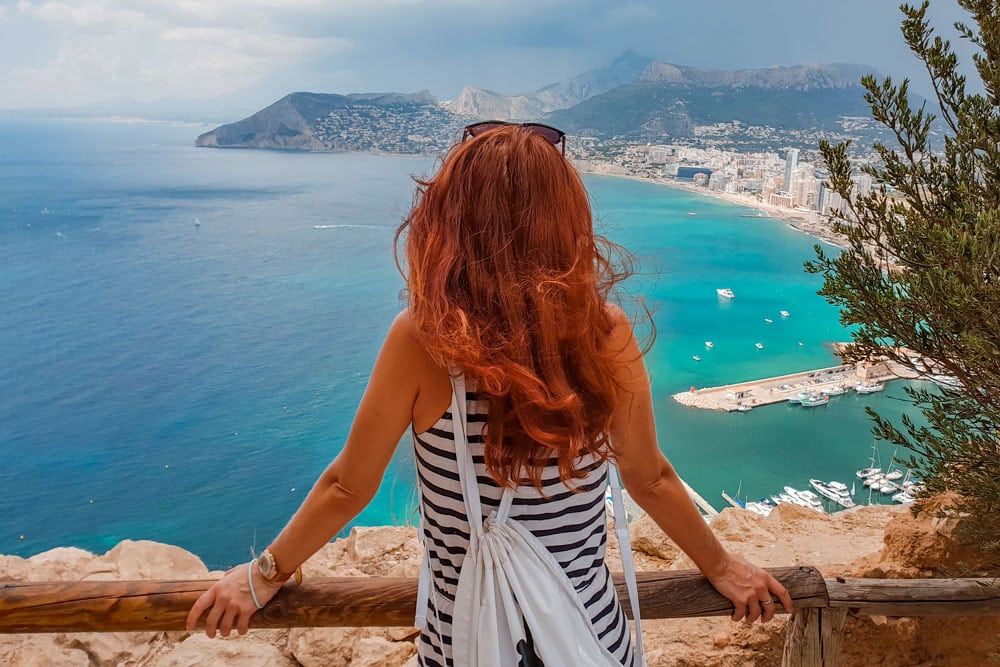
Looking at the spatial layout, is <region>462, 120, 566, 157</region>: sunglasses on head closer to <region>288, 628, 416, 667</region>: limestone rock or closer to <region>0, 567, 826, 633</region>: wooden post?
<region>0, 567, 826, 633</region>: wooden post

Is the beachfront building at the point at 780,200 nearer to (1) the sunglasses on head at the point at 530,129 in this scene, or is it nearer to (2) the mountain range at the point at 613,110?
(2) the mountain range at the point at 613,110

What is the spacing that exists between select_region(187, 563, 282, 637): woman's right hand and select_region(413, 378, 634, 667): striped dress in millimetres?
224

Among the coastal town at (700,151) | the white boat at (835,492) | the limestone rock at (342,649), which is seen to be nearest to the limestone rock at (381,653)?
the limestone rock at (342,649)

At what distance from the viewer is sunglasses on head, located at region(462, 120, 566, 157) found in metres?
0.61

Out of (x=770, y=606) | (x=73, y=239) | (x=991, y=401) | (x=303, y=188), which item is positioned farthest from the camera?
(x=303, y=188)

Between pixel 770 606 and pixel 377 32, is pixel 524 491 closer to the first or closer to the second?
pixel 770 606

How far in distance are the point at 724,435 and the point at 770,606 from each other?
49.1 ft

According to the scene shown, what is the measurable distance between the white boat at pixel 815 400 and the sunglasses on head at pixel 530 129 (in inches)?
654

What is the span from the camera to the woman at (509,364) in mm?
547

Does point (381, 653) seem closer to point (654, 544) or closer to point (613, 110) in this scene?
point (654, 544)

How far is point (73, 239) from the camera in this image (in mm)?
24531

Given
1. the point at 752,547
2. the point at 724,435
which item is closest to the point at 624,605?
the point at 752,547

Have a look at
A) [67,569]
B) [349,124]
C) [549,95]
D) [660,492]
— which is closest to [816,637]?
[660,492]

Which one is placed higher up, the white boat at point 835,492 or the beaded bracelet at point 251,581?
the beaded bracelet at point 251,581
